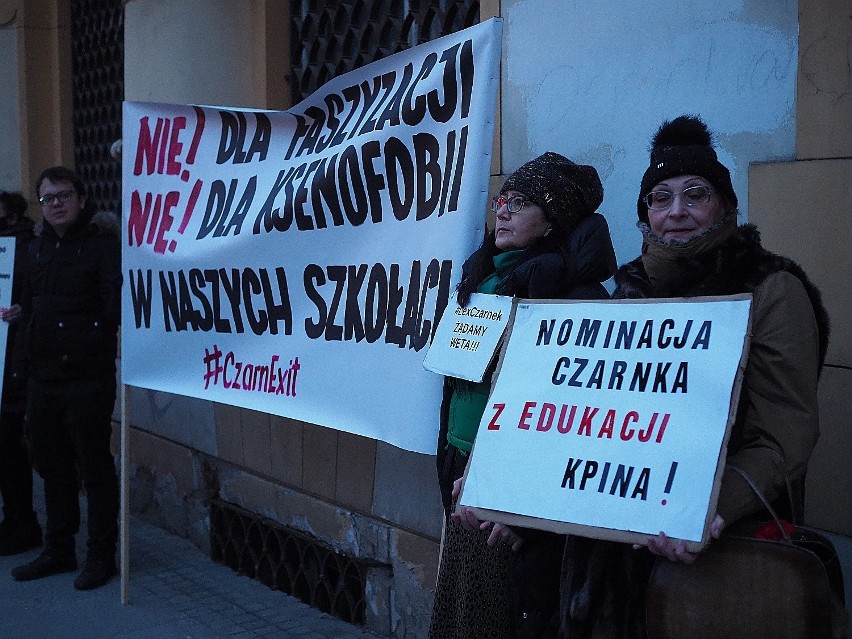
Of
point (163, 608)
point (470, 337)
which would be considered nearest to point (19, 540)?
point (163, 608)

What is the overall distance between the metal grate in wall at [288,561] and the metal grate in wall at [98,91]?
2.95 meters

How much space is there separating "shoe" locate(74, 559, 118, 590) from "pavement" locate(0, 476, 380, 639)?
3 cm

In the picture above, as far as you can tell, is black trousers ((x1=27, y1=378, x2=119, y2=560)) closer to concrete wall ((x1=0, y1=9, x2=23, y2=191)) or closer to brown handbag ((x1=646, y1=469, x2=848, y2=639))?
brown handbag ((x1=646, y1=469, x2=848, y2=639))

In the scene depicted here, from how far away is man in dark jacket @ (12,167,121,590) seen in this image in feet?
15.9

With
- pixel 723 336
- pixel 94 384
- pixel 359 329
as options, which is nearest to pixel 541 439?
pixel 723 336

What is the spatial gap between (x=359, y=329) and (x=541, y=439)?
4.19 ft

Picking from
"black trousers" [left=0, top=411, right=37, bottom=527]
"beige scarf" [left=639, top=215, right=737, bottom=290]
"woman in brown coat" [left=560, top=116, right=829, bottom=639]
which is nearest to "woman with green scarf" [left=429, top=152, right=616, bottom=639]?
"woman in brown coat" [left=560, top=116, right=829, bottom=639]

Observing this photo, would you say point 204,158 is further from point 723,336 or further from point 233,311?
point 723,336

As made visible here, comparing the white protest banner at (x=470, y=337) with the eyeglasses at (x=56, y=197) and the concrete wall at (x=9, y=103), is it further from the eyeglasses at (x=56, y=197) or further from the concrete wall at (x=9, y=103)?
the concrete wall at (x=9, y=103)

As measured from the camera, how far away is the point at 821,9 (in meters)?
2.89

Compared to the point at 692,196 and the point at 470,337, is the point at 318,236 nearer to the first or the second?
the point at 470,337

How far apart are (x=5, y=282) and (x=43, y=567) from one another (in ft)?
4.75

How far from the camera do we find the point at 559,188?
9.05ft

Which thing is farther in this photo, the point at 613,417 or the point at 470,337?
the point at 470,337
